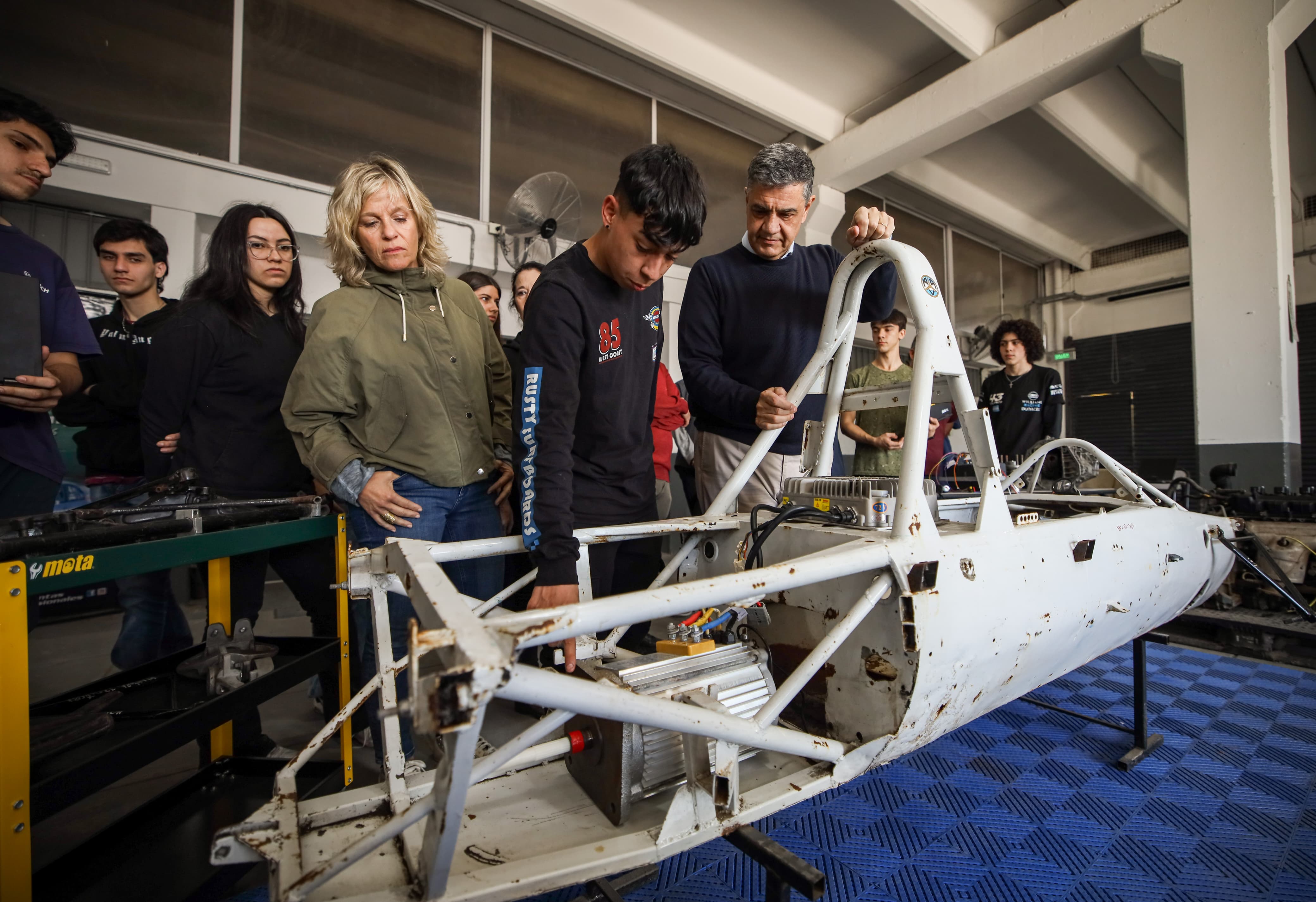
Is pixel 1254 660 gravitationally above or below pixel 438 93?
below

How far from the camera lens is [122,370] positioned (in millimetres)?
2307

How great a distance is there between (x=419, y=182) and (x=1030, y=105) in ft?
17.4

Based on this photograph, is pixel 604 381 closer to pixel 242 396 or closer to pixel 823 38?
pixel 242 396

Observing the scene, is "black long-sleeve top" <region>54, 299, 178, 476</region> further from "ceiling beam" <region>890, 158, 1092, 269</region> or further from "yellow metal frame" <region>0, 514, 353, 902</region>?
"ceiling beam" <region>890, 158, 1092, 269</region>

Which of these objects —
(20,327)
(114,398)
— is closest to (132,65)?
(114,398)

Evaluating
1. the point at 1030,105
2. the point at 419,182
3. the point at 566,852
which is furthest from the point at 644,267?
the point at 1030,105

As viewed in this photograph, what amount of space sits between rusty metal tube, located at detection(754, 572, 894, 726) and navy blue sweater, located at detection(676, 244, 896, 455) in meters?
0.81

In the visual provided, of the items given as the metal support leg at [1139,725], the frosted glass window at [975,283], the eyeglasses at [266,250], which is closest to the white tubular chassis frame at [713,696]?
the metal support leg at [1139,725]

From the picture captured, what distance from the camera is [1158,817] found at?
5.41 feet

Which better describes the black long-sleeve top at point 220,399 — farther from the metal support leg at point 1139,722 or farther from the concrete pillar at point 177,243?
the metal support leg at point 1139,722

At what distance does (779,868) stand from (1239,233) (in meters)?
5.29

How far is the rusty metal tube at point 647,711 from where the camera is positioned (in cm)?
70

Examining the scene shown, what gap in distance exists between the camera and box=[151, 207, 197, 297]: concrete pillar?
133 inches

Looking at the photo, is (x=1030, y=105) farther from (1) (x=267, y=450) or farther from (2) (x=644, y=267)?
(1) (x=267, y=450)
